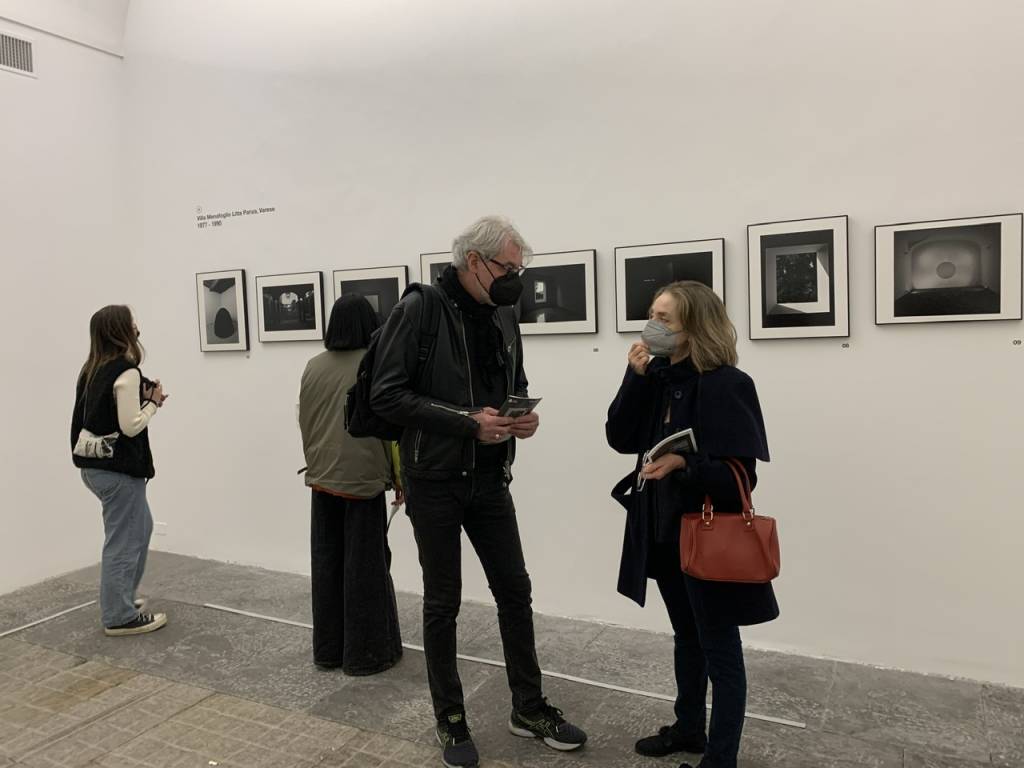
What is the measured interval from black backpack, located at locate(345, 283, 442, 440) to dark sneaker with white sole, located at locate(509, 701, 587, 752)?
1324 millimetres

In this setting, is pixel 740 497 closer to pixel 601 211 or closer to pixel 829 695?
pixel 829 695

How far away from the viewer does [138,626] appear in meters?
4.65

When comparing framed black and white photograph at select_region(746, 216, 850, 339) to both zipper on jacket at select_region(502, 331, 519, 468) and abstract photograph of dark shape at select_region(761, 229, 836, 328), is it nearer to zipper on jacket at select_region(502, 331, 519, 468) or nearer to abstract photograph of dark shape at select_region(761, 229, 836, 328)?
abstract photograph of dark shape at select_region(761, 229, 836, 328)

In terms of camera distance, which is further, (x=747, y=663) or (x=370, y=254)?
(x=370, y=254)

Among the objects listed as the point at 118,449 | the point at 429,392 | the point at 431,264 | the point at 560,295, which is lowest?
the point at 118,449

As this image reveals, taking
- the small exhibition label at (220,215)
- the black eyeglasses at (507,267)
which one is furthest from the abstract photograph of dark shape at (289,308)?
the black eyeglasses at (507,267)

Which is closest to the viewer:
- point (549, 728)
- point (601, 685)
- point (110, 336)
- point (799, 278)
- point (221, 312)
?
point (549, 728)

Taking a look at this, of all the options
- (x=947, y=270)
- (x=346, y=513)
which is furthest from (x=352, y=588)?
(x=947, y=270)

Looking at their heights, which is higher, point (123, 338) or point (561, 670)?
point (123, 338)

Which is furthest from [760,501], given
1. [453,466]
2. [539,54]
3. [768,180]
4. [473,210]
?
[539,54]

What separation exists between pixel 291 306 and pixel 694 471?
382 centimetres

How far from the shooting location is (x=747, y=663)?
3955 millimetres

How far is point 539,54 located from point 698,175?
1232mm

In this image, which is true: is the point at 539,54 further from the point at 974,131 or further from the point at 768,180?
the point at 974,131
